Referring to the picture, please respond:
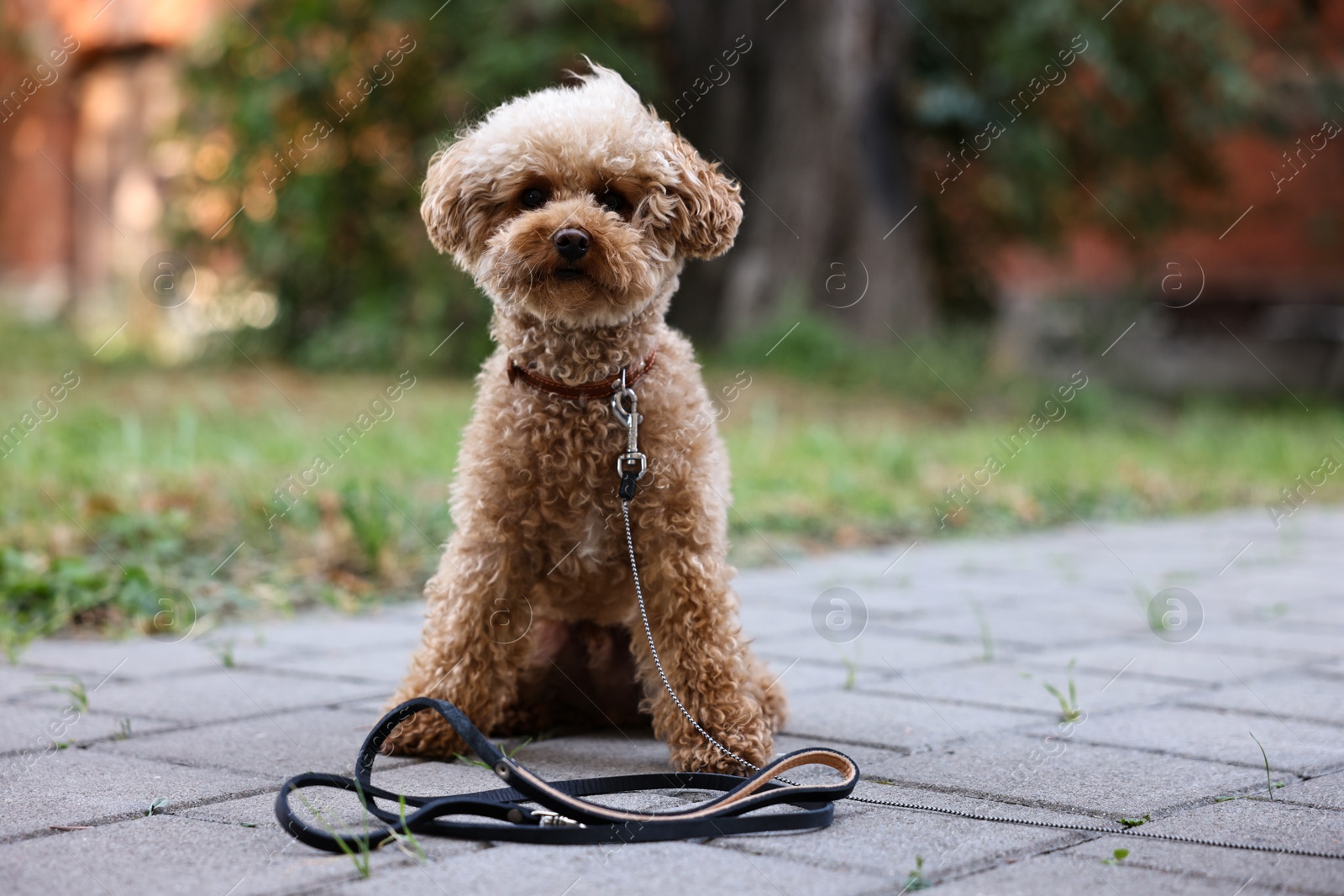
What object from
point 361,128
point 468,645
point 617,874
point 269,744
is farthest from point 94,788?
point 361,128

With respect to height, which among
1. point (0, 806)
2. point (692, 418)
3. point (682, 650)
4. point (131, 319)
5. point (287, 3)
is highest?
point (287, 3)

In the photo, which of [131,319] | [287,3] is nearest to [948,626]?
[287,3]

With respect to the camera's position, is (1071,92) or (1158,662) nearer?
(1158,662)

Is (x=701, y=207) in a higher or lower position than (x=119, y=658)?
higher

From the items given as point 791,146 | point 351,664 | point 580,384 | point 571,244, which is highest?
point 791,146

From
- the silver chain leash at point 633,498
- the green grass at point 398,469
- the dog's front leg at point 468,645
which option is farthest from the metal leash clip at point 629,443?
the green grass at point 398,469

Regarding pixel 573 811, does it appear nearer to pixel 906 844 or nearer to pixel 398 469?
pixel 906 844

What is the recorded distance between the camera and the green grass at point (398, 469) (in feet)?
16.0

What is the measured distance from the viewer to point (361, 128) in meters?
10.8

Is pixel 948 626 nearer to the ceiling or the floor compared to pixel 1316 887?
nearer to the ceiling

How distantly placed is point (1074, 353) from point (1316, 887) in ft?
42.2

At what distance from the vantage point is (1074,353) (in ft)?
47.6

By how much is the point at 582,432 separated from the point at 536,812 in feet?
2.68

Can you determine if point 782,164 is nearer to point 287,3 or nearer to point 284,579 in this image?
point 287,3
